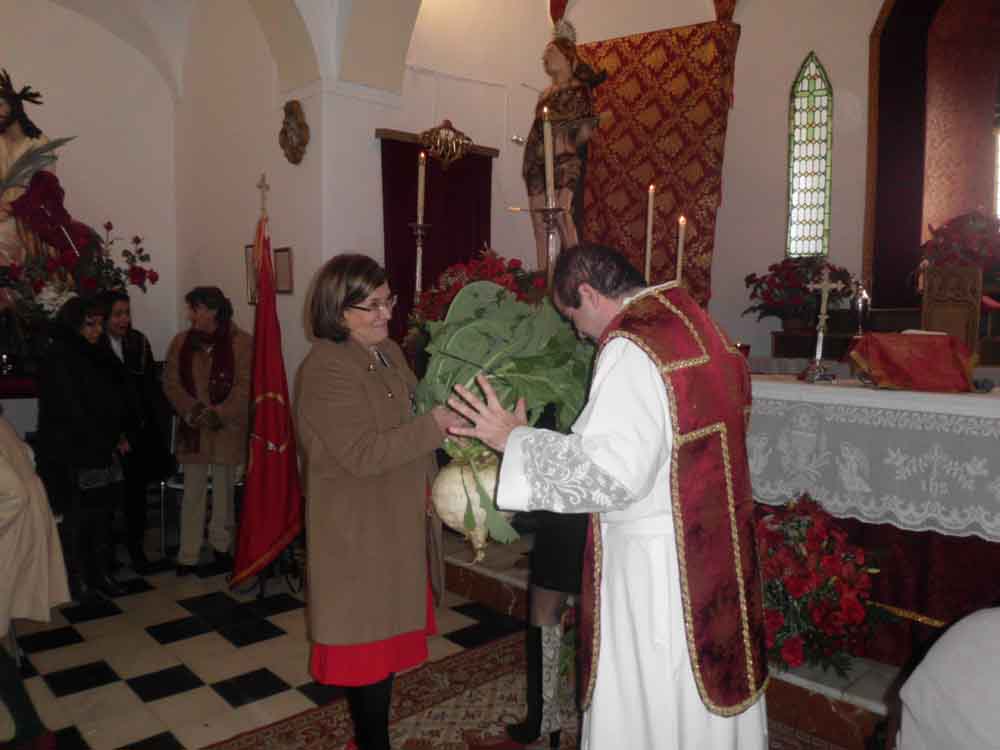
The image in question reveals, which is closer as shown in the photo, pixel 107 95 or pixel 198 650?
pixel 198 650

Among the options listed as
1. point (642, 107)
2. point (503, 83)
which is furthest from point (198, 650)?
point (642, 107)

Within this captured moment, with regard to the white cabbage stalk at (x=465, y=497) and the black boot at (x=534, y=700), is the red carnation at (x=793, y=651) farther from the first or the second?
the white cabbage stalk at (x=465, y=497)

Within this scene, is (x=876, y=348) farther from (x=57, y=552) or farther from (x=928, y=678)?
(x=57, y=552)

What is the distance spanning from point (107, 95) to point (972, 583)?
7.47 m

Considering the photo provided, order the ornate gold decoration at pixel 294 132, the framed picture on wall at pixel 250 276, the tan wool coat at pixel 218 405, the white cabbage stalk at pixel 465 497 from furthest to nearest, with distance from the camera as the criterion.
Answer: the framed picture on wall at pixel 250 276 < the ornate gold decoration at pixel 294 132 < the tan wool coat at pixel 218 405 < the white cabbage stalk at pixel 465 497

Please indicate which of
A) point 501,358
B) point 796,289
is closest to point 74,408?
point 501,358

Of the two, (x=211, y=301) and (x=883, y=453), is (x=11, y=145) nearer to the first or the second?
(x=211, y=301)

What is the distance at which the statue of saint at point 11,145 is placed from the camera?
19.7 ft

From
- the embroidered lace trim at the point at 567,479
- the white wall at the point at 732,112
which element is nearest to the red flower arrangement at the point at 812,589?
the embroidered lace trim at the point at 567,479

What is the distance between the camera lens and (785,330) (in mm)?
7172

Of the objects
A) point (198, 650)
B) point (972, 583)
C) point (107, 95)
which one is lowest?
point (198, 650)

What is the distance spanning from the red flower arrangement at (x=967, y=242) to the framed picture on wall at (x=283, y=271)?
162 inches

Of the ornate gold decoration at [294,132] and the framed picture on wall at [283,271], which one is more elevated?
the ornate gold decoration at [294,132]

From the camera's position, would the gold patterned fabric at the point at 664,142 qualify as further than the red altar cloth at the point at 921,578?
Yes
